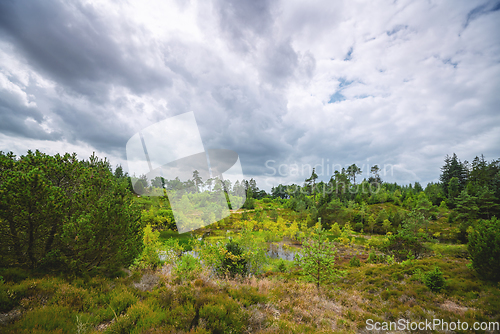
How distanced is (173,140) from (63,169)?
13.3ft

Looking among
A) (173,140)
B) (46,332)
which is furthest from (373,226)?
(46,332)

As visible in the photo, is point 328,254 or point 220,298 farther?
point 328,254

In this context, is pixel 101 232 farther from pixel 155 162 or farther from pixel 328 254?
pixel 328 254

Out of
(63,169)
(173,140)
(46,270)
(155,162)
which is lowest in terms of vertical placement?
(46,270)

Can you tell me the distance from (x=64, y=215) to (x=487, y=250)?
→ 19.9m

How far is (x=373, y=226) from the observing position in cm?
4819

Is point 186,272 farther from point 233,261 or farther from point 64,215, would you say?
point 64,215

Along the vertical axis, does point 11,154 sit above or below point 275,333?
above

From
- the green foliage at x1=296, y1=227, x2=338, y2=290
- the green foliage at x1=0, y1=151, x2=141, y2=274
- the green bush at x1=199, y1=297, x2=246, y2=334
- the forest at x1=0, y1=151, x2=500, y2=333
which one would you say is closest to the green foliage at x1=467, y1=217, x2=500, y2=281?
the forest at x1=0, y1=151, x2=500, y2=333

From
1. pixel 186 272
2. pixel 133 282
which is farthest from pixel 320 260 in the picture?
pixel 133 282

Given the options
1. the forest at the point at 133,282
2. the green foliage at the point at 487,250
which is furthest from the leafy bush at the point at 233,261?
the green foliage at the point at 487,250

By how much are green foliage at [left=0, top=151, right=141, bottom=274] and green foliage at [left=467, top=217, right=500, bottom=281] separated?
59.4ft

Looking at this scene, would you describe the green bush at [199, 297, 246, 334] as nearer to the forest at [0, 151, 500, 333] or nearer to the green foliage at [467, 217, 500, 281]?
the forest at [0, 151, 500, 333]

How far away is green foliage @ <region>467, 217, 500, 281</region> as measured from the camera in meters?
10.1
